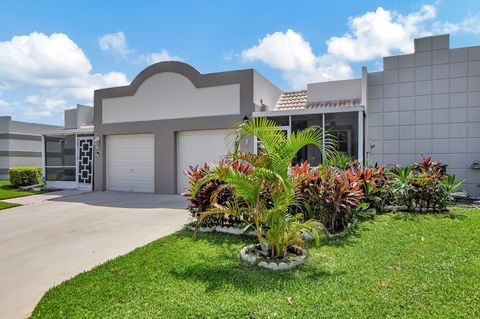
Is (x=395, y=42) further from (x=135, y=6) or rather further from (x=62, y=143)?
(x=62, y=143)

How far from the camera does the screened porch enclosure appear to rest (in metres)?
10.8

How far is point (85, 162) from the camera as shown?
15.9 m

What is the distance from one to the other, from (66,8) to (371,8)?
985cm

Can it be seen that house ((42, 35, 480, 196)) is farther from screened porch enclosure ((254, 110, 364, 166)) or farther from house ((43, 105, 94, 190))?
house ((43, 105, 94, 190))

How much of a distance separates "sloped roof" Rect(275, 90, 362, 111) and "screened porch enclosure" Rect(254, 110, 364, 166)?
1341 mm

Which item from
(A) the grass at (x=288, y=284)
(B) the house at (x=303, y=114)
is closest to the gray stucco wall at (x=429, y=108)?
(B) the house at (x=303, y=114)

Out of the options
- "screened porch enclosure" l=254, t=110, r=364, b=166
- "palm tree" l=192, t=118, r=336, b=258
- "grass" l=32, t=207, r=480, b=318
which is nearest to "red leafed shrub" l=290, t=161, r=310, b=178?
"palm tree" l=192, t=118, r=336, b=258

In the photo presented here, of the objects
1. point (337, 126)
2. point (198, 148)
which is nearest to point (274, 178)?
point (337, 126)

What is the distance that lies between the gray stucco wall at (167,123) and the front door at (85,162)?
600mm

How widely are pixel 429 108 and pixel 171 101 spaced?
10.3 m

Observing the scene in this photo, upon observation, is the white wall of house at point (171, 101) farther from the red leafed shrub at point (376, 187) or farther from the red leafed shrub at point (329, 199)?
the red leafed shrub at point (329, 199)

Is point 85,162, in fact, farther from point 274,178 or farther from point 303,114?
point 274,178

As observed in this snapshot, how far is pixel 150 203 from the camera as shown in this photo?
36.9 ft

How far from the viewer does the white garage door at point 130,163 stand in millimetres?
14352
